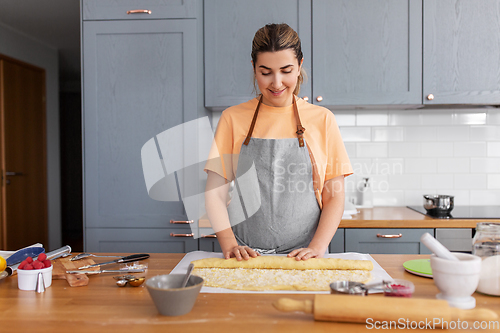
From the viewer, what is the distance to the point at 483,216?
2.26 metres

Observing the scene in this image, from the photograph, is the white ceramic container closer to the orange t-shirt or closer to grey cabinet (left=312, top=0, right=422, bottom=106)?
the orange t-shirt

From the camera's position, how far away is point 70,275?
1.07m

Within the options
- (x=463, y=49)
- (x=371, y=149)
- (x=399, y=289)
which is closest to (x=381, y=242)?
(x=371, y=149)

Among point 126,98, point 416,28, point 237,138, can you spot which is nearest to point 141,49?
point 126,98

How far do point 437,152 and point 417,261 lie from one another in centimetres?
179

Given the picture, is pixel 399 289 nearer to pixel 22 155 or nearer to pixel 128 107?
pixel 128 107

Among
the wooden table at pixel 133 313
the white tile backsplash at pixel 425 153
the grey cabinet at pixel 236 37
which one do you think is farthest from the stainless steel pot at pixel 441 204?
the wooden table at pixel 133 313

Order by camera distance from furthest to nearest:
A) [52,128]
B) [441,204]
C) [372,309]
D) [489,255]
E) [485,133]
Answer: [52,128] → [485,133] → [441,204] → [489,255] → [372,309]

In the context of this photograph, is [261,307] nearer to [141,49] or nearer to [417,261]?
[417,261]

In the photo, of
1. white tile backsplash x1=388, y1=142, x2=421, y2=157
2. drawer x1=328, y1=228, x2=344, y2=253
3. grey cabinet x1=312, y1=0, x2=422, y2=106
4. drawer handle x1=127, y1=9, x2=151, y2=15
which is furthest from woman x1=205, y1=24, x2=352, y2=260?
white tile backsplash x1=388, y1=142, x2=421, y2=157

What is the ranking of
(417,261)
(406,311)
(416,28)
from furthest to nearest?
1. (416,28)
2. (417,261)
3. (406,311)

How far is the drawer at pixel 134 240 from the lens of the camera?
7.72 ft

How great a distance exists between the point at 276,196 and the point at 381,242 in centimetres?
104

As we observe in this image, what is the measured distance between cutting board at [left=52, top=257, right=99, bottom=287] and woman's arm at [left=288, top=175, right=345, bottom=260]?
72cm
